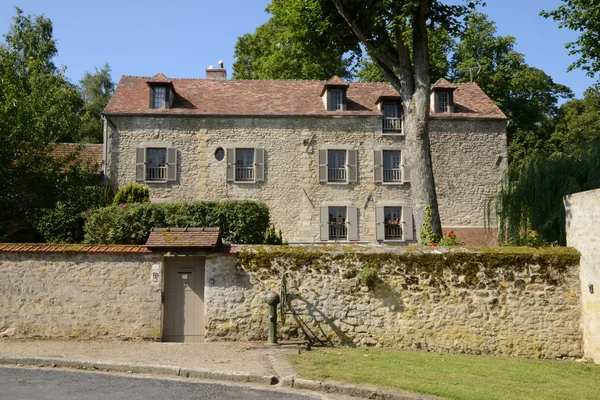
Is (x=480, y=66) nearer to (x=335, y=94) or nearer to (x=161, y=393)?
(x=335, y=94)

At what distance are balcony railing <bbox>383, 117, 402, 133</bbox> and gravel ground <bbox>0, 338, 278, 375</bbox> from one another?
46.2 ft

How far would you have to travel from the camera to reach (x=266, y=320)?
10.3 meters

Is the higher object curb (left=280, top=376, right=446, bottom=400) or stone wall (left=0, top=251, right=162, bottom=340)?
stone wall (left=0, top=251, right=162, bottom=340)

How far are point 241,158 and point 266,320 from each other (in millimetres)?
12132

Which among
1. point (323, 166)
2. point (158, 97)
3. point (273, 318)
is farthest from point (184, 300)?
point (158, 97)

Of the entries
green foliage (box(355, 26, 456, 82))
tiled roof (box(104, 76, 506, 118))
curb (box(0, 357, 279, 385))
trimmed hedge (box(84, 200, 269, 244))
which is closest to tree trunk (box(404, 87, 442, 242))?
trimmed hedge (box(84, 200, 269, 244))

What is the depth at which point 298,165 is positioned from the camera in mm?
21703

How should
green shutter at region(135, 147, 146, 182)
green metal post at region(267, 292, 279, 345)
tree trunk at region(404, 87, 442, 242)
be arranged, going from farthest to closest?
green shutter at region(135, 147, 146, 182), tree trunk at region(404, 87, 442, 242), green metal post at region(267, 292, 279, 345)

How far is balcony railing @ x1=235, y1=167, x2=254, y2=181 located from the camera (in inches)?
849

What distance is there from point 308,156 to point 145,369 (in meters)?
14.5

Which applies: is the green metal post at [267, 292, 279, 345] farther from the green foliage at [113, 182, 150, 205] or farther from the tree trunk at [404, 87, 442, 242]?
the green foliage at [113, 182, 150, 205]

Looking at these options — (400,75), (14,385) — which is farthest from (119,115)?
(14,385)

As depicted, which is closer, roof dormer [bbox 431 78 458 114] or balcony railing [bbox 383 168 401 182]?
balcony railing [bbox 383 168 401 182]

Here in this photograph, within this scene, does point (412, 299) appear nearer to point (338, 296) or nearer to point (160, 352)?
point (338, 296)
